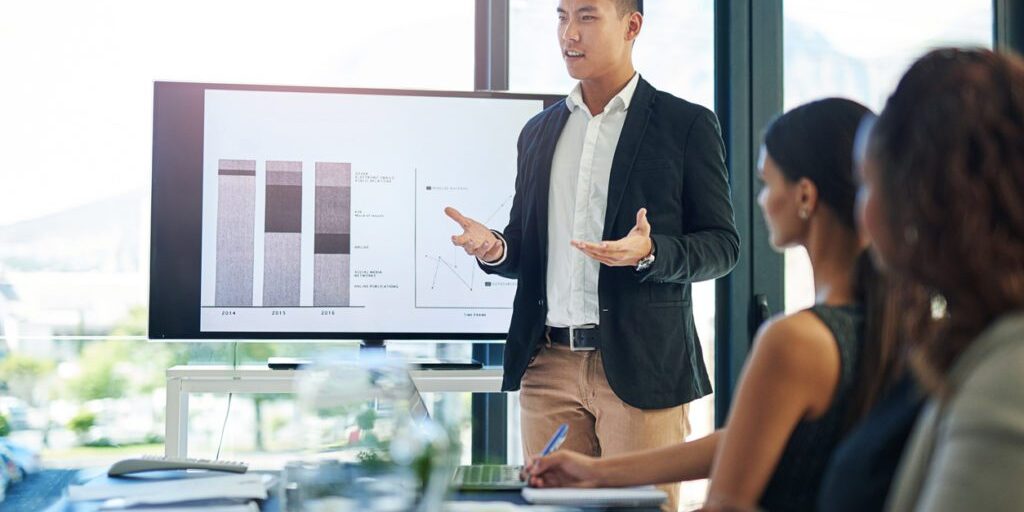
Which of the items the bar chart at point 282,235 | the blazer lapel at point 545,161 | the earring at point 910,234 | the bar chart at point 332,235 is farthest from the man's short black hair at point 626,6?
the earring at point 910,234

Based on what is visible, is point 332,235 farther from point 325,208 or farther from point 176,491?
point 176,491

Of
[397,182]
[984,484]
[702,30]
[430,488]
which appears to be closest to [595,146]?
[397,182]

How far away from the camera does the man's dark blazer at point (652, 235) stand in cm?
250

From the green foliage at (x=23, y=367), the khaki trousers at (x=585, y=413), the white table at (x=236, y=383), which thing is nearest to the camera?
the khaki trousers at (x=585, y=413)

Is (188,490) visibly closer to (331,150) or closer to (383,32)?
(331,150)

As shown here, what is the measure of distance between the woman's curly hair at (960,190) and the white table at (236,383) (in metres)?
2.25

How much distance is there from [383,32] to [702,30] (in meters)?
1.12

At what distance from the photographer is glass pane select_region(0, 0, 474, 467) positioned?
3.34 meters

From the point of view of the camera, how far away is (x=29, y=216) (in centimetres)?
336

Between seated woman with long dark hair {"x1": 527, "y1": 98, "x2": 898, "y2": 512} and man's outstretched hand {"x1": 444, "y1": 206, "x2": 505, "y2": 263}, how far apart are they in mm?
1175

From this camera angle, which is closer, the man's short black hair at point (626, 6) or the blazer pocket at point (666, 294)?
the blazer pocket at point (666, 294)

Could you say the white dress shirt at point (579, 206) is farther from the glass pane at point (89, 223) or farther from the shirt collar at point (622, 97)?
the glass pane at point (89, 223)

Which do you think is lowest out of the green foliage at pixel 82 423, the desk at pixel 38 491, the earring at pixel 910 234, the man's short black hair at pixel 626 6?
the desk at pixel 38 491

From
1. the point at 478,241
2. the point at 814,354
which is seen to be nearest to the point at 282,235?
the point at 478,241
